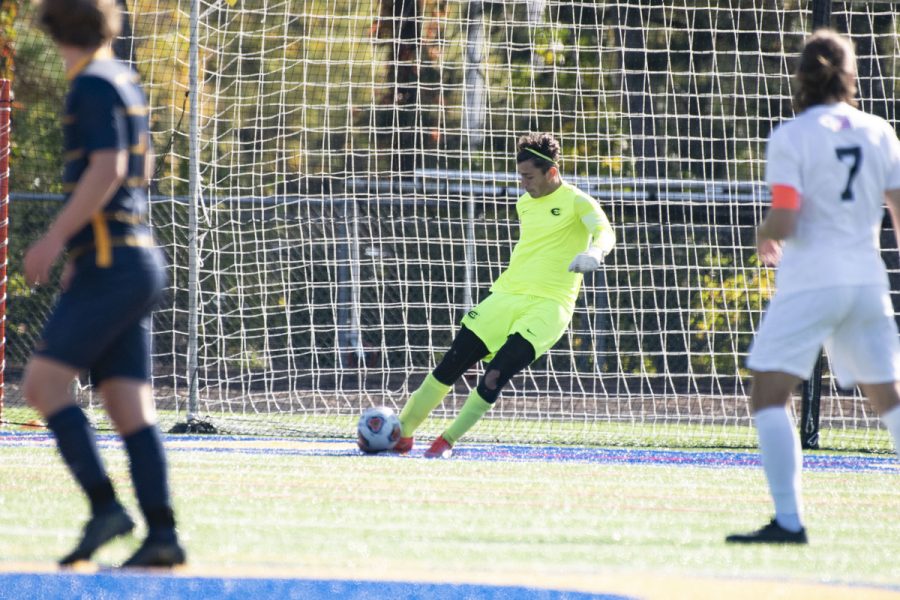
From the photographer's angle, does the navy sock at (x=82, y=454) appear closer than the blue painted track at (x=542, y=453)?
Yes

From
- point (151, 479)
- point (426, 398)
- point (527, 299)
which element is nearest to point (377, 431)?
point (426, 398)

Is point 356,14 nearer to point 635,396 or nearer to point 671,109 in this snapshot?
point 671,109

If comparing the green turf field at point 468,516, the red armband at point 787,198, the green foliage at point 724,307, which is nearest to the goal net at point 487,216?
the green foliage at point 724,307

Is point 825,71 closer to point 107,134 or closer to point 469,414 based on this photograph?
point 107,134

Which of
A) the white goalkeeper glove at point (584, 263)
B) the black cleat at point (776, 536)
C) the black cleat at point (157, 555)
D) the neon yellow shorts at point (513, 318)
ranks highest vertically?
the white goalkeeper glove at point (584, 263)

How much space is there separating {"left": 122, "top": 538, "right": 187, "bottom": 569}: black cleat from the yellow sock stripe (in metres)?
0.79

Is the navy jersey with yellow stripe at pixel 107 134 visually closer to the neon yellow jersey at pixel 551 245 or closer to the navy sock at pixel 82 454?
the navy sock at pixel 82 454

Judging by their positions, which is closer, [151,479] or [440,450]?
[151,479]

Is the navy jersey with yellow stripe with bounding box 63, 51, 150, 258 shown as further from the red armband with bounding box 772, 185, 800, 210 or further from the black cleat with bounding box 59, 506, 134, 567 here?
the red armband with bounding box 772, 185, 800, 210

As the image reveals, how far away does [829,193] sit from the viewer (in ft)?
16.0

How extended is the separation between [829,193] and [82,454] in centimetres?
258

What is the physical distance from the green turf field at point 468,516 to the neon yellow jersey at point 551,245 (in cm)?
109

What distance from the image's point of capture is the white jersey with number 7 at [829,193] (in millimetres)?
4855

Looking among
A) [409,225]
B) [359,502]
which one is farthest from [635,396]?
[359,502]
